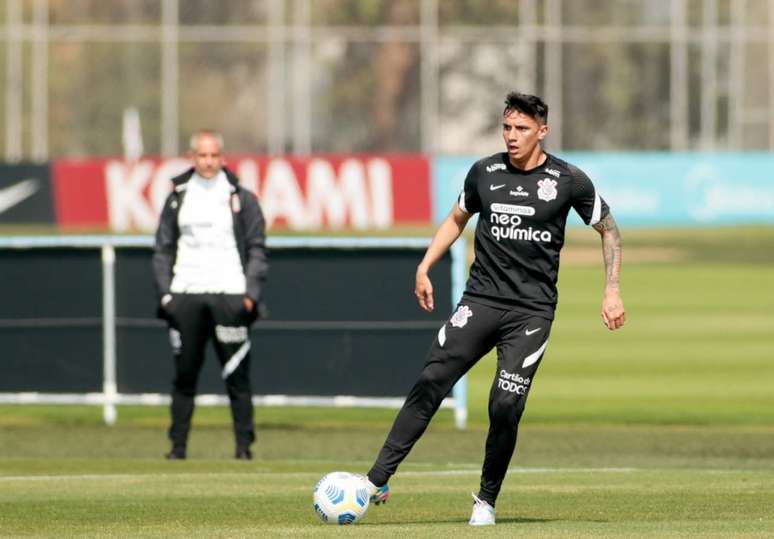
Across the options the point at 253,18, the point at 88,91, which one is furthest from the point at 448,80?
the point at 88,91

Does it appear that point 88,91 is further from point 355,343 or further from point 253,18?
point 355,343

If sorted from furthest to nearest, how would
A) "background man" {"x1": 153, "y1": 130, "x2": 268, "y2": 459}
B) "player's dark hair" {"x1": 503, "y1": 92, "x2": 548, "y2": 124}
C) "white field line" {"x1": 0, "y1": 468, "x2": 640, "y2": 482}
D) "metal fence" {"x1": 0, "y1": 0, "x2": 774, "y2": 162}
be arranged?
"metal fence" {"x1": 0, "y1": 0, "x2": 774, "y2": 162}, "background man" {"x1": 153, "y1": 130, "x2": 268, "y2": 459}, "white field line" {"x1": 0, "y1": 468, "x2": 640, "y2": 482}, "player's dark hair" {"x1": 503, "y1": 92, "x2": 548, "y2": 124}

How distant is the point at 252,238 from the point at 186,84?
33158 millimetres

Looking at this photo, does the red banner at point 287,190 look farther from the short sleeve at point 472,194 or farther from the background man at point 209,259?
the short sleeve at point 472,194

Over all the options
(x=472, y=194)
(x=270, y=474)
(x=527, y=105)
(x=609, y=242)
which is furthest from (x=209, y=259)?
(x=527, y=105)

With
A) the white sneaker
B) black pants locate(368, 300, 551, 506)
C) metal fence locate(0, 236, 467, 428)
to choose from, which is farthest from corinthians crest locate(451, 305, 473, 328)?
metal fence locate(0, 236, 467, 428)

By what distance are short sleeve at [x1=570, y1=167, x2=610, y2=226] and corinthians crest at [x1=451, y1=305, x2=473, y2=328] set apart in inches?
27.3

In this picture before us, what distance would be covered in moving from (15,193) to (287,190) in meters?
5.47

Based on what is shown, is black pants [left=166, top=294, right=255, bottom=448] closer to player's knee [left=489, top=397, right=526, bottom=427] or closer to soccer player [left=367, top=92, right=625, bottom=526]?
soccer player [left=367, top=92, right=625, bottom=526]

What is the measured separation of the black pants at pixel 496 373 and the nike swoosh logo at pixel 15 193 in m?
28.0

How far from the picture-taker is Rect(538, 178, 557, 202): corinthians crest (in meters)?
8.21

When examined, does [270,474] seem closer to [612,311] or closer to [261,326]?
[612,311]

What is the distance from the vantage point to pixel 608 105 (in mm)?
44594

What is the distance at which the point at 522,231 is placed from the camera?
8195mm
